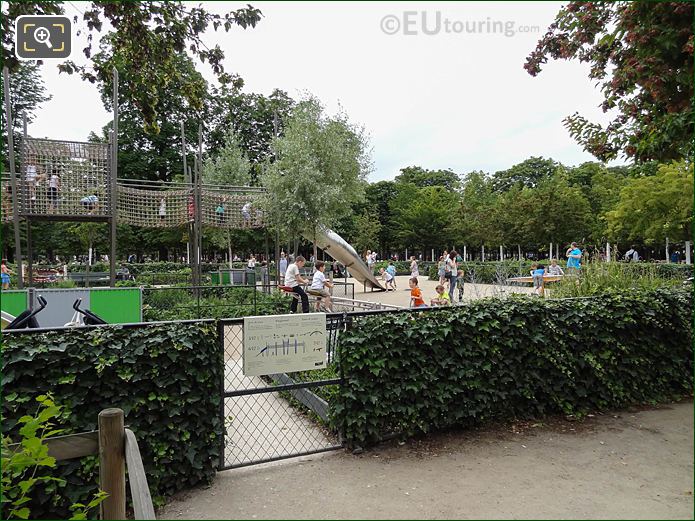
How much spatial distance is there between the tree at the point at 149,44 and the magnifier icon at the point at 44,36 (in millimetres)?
920

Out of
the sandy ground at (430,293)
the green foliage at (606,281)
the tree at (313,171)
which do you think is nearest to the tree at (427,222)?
the sandy ground at (430,293)

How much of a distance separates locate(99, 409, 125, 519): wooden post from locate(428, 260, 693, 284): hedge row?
18.9 ft

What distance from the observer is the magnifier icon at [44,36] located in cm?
355

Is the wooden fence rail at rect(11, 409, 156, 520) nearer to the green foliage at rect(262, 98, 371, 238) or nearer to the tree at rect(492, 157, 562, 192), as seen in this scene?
the green foliage at rect(262, 98, 371, 238)

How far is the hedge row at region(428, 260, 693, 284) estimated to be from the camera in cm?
727

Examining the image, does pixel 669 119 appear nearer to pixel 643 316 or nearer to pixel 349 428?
pixel 643 316

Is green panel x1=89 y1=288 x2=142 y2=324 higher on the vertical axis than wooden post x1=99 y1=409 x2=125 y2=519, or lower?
higher

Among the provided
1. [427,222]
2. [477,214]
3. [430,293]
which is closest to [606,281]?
[430,293]

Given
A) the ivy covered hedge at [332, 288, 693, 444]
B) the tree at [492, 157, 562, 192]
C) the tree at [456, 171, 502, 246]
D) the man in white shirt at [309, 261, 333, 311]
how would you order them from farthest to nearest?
the tree at [492, 157, 562, 192], the tree at [456, 171, 502, 246], the man in white shirt at [309, 261, 333, 311], the ivy covered hedge at [332, 288, 693, 444]

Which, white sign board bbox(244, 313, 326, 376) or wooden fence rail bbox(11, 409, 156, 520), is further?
white sign board bbox(244, 313, 326, 376)

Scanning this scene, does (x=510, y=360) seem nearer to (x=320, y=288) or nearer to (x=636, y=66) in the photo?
(x=636, y=66)

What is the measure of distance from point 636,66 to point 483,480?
3903 millimetres

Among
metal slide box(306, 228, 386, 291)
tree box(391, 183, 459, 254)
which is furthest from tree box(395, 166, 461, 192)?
metal slide box(306, 228, 386, 291)

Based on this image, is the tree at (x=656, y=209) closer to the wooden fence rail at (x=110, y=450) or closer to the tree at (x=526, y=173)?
the wooden fence rail at (x=110, y=450)
